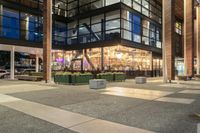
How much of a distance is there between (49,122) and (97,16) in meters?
24.8

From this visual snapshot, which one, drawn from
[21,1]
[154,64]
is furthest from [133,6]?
[21,1]

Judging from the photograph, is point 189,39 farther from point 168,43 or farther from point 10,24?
point 10,24

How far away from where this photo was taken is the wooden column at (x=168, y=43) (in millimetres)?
23500

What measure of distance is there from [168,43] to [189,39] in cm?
1024

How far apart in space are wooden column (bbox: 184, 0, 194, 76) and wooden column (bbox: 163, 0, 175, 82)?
28.2ft

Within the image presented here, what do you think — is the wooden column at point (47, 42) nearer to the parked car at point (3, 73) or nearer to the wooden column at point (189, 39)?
the parked car at point (3, 73)

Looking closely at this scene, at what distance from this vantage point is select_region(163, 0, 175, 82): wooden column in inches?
925

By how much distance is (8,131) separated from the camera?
18.9 ft

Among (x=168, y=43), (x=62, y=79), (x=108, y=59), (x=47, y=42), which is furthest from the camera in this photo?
(x=108, y=59)

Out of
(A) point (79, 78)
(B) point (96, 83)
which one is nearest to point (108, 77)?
(A) point (79, 78)

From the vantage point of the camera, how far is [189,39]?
106ft

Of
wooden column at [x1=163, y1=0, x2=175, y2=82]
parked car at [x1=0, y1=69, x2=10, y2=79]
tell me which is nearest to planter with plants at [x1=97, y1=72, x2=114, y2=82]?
wooden column at [x1=163, y1=0, x2=175, y2=82]

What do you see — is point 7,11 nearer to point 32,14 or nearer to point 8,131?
point 32,14

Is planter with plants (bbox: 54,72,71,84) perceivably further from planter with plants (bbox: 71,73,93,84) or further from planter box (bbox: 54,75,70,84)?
planter with plants (bbox: 71,73,93,84)
